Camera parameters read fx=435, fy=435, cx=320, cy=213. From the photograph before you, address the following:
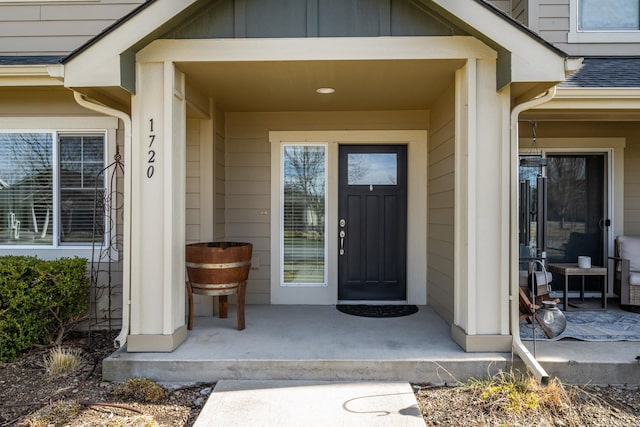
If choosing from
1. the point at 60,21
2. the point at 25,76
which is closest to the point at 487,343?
the point at 25,76

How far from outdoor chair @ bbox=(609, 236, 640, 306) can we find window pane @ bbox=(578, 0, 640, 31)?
7.93ft

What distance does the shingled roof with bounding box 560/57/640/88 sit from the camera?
4.02 meters

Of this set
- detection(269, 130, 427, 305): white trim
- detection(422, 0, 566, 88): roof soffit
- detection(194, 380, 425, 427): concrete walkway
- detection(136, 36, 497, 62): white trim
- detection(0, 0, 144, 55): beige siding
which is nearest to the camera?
detection(194, 380, 425, 427): concrete walkway

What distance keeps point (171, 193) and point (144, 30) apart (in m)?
1.24

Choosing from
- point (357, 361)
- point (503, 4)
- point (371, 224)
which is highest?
point (503, 4)

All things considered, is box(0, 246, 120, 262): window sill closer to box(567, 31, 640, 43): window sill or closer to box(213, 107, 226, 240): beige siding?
box(213, 107, 226, 240): beige siding

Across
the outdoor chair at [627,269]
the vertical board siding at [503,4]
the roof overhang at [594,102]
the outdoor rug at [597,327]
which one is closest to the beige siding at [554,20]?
the vertical board siding at [503,4]

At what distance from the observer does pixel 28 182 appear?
4.62 metres

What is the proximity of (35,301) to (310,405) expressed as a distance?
2.70 meters

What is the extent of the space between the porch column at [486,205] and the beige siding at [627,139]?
229 cm

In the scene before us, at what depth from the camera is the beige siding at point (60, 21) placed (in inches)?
186

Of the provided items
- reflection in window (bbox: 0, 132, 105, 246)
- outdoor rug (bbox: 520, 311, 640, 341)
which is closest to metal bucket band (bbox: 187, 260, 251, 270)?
reflection in window (bbox: 0, 132, 105, 246)

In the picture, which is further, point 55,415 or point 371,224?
point 371,224

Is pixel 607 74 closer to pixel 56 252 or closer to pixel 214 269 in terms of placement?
pixel 214 269
